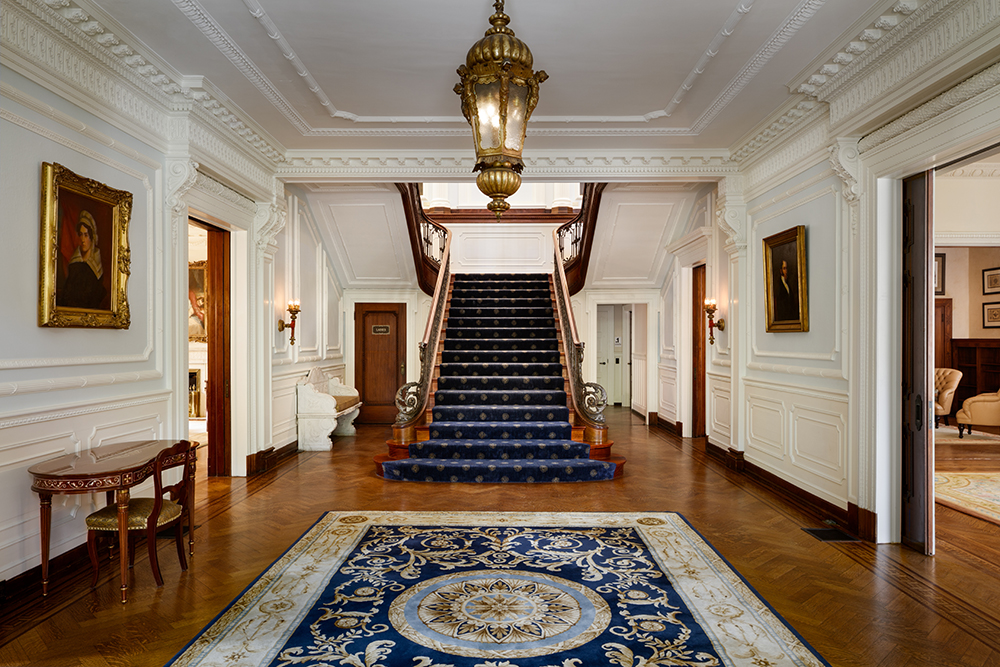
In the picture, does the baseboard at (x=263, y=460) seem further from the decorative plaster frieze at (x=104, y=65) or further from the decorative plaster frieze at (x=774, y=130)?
the decorative plaster frieze at (x=774, y=130)

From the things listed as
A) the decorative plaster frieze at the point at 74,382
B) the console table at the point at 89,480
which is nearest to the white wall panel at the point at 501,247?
the decorative plaster frieze at the point at 74,382

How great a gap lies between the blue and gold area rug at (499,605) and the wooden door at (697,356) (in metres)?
4.47

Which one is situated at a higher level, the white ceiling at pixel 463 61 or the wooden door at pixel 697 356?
the white ceiling at pixel 463 61

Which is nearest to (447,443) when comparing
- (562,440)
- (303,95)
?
(562,440)

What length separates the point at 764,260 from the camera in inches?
236

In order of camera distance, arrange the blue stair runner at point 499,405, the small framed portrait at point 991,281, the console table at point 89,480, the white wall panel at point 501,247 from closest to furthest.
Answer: the console table at point 89,480, the blue stair runner at point 499,405, the small framed portrait at point 991,281, the white wall panel at point 501,247

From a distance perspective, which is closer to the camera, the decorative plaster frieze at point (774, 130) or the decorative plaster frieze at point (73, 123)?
the decorative plaster frieze at point (73, 123)

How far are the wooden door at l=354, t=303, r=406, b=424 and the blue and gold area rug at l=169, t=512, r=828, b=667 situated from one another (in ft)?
19.4

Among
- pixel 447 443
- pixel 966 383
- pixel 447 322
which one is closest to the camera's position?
pixel 447 443

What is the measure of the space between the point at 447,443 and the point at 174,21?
4.46m

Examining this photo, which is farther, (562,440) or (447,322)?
(447,322)

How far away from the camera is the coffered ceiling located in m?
3.84

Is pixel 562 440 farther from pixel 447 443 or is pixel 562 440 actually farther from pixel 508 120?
pixel 508 120

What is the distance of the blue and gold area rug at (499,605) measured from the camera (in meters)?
2.74
